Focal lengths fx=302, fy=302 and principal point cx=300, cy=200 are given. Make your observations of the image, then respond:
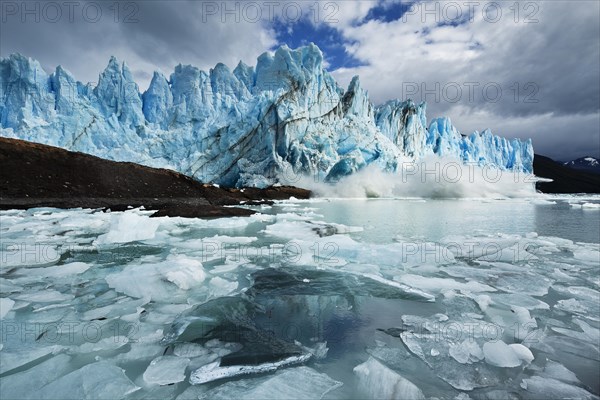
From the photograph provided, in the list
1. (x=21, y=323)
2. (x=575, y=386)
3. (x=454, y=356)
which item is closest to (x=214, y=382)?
(x=454, y=356)

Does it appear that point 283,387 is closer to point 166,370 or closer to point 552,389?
point 166,370

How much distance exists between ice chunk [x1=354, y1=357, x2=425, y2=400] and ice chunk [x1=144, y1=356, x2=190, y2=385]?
44.1 inches

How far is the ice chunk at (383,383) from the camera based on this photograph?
1.73 m

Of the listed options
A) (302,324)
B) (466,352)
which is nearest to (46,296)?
(302,324)

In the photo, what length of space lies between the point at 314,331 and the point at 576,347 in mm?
1957

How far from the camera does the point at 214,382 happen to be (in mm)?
1848

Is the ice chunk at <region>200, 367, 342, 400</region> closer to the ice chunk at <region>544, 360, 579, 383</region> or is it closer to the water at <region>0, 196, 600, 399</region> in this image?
the water at <region>0, 196, 600, 399</region>

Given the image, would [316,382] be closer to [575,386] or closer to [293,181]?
[575,386]

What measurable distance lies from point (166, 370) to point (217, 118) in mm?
31536

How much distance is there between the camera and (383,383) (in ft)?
5.95

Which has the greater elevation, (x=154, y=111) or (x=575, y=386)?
(x=154, y=111)

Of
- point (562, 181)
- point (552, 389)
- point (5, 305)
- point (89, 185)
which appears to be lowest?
point (552, 389)

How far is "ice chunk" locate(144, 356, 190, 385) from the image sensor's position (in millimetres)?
1841

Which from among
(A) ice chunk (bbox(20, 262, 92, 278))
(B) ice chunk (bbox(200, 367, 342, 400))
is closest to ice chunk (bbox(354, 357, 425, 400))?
(B) ice chunk (bbox(200, 367, 342, 400))
